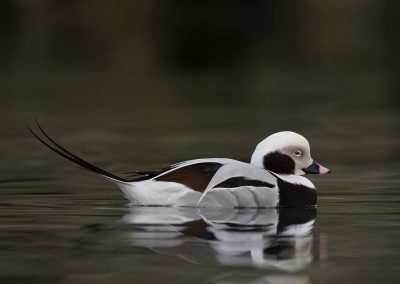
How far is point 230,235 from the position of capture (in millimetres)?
8398

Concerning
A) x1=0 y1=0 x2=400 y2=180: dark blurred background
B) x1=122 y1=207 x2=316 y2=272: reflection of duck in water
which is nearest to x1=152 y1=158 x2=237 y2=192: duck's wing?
x1=122 y1=207 x2=316 y2=272: reflection of duck in water

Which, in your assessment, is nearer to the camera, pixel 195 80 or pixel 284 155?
pixel 284 155

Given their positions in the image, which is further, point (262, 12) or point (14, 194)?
point (262, 12)

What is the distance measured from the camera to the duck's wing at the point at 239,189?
31.2ft

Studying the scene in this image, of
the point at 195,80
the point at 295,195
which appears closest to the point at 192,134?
the point at 295,195

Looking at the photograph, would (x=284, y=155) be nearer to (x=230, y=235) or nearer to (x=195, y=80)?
(x=230, y=235)

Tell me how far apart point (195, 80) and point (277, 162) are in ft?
41.8

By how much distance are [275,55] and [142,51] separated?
269 cm

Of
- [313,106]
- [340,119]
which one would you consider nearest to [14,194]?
[340,119]

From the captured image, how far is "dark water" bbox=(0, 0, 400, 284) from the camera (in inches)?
295

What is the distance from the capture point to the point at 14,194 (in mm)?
10242

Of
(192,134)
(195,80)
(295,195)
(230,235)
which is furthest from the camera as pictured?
(195,80)

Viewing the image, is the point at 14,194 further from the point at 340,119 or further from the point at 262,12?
the point at 262,12

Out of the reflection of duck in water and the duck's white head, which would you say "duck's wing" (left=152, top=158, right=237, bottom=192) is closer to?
the reflection of duck in water
